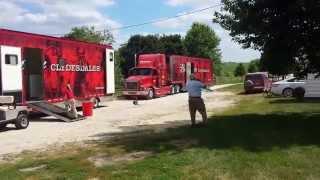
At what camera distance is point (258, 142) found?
14.5 meters

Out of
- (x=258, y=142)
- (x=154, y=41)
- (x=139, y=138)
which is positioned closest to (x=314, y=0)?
(x=258, y=142)

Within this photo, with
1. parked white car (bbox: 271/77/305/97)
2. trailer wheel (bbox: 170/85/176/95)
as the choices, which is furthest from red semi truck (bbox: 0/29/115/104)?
trailer wheel (bbox: 170/85/176/95)

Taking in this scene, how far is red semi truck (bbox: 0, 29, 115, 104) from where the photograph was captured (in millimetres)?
23172

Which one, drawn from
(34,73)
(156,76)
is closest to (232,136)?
→ (34,73)

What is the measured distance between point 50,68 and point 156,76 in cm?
1859

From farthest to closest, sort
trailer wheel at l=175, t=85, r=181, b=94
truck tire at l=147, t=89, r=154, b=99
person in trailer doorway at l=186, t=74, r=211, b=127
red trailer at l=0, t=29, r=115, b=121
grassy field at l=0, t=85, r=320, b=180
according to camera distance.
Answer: trailer wheel at l=175, t=85, r=181, b=94 → truck tire at l=147, t=89, r=154, b=99 → red trailer at l=0, t=29, r=115, b=121 → person in trailer doorway at l=186, t=74, r=211, b=127 → grassy field at l=0, t=85, r=320, b=180

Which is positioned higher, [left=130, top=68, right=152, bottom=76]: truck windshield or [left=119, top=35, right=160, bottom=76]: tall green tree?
[left=119, top=35, right=160, bottom=76]: tall green tree

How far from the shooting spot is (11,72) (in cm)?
2308

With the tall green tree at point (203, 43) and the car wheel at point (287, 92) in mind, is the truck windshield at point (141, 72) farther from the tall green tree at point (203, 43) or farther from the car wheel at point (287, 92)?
the tall green tree at point (203, 43)

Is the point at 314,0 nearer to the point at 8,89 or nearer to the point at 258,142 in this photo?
the point at 258,142

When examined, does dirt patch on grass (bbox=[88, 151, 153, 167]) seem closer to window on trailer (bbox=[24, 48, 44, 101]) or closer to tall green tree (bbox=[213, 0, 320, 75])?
tall green tree (bbox=[213, 0, 320, 75])

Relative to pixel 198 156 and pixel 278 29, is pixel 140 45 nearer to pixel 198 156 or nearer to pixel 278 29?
pixel 278 29

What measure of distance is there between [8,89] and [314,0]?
12440 millimetres

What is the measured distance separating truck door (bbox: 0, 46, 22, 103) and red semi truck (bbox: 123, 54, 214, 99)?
61.1 ft
